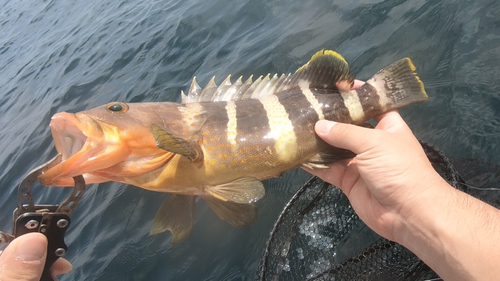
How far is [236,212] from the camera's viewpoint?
3.55m

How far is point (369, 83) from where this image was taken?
12.2 feet

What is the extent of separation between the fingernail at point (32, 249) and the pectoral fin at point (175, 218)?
129cm

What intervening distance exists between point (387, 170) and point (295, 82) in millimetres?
1399

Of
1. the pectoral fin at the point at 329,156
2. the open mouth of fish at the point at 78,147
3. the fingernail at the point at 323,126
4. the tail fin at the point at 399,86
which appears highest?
the open mouth of fish at the point at 78,147

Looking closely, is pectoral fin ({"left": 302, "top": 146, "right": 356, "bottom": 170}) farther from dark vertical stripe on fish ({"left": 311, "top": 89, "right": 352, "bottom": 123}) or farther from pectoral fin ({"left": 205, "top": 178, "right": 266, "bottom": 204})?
pectoral fin ({"left": 205, "top": 178, "right": 266, "bottom": 204})

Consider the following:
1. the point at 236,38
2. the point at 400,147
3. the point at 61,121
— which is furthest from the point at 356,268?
the point at 236,38

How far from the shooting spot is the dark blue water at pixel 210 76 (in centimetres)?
450

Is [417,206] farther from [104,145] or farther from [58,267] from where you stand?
[58,267]

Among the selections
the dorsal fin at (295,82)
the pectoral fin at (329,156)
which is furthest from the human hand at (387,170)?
the dorsal fin at (295,82)

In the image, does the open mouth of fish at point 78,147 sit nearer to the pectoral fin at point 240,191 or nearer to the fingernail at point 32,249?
the fingernail at point 32,249

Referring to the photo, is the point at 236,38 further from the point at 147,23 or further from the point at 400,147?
the point at 400,147

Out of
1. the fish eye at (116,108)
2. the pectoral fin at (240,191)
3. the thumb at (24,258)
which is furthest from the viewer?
the fish eye at (116,108)

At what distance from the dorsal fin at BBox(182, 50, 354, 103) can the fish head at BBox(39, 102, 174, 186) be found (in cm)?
76

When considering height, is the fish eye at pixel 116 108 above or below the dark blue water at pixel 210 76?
above
